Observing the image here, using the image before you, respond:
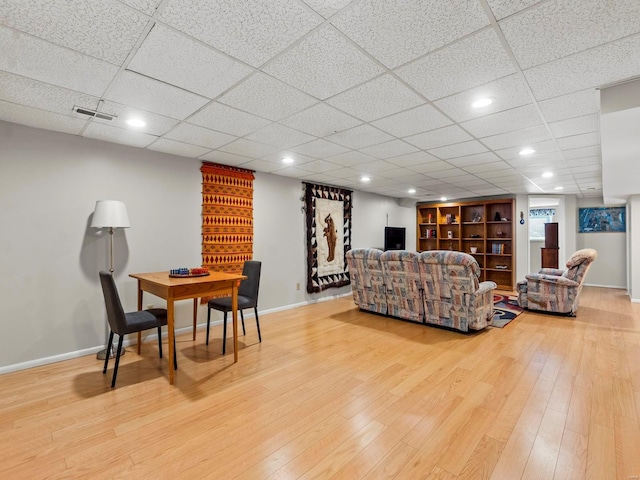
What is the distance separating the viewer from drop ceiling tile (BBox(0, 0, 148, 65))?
1.43 meters

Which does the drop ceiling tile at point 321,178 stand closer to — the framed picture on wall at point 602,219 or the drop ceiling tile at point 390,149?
the drop ceiling tile at point 390,149

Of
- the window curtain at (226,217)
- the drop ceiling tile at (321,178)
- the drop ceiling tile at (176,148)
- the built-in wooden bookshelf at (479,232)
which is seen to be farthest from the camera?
the built-in wooden bookshelf at (479,232)

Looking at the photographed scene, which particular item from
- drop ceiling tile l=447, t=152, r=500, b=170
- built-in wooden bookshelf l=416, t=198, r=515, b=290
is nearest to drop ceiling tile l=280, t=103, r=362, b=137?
drop ceiling tile l=447, t=152, r=500, b=170

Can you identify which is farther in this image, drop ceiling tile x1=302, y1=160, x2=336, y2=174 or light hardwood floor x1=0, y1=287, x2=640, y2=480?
drop ceiling tile x1=302, y1=160, x2=336, y2=174

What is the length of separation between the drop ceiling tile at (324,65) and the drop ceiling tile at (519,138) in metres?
1.92

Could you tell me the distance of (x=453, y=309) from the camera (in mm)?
3891

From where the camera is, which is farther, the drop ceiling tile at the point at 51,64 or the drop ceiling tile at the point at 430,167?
the drop ceiling tile at the point at 430,167

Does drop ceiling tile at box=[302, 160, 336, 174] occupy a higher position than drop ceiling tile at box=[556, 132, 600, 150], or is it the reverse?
drop ceiling tile at box=[302, 160, 336, 174]

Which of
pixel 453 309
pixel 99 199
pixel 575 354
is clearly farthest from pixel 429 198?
pixel 99 199

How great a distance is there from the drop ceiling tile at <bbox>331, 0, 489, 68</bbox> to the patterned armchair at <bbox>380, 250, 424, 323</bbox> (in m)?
2.75

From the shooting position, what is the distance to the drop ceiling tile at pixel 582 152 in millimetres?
3548

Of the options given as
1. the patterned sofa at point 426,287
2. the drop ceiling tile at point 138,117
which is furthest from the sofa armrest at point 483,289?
the drop ceiling tile at point 138,117

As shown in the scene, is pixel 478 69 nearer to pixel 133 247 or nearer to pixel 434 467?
pixel 434 467

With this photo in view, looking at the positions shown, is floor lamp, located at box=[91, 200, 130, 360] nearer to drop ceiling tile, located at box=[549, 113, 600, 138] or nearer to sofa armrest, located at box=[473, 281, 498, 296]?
sofa armrest, located at box=[473, 281, 498, 296]
